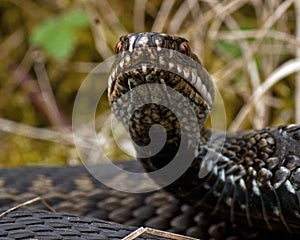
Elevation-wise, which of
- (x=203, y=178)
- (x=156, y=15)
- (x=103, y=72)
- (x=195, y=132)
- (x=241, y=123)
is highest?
(x=156, y=15)

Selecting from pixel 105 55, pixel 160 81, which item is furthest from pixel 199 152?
pixel 105 55

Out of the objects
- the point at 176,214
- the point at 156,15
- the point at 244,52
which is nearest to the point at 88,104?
the point at 156,15

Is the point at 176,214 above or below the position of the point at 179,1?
below

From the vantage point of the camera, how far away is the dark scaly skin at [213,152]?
271cm

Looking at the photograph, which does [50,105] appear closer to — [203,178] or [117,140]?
[117,140]

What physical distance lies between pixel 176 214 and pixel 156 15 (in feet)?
10.3

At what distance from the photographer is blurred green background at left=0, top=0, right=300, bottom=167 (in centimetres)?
554

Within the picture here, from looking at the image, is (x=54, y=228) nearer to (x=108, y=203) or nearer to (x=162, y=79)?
(x=162, y=79)

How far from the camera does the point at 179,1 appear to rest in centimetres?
625

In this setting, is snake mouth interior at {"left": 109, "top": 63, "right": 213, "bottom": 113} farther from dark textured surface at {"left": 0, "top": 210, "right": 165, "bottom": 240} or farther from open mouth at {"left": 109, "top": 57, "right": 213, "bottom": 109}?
dark textured surface at {"left": 0, "top": 210, "right": 165, "bottom": 240}

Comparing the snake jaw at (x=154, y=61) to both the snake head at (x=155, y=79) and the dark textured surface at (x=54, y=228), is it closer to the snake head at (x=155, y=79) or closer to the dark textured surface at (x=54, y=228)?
the snake head at (x=155, y=79)

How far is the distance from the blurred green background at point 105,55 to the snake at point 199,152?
1944mm

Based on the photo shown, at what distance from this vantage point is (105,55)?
6.20 meters

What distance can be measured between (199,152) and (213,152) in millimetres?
78
